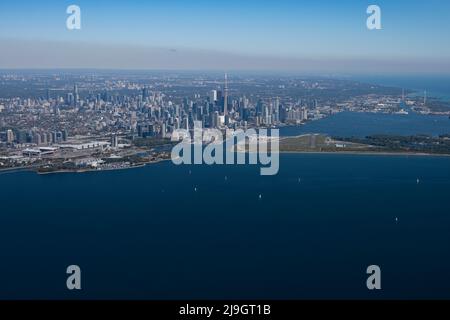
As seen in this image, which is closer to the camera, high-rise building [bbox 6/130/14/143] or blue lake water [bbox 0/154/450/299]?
blue lake water [bbox 0/154/450/299]

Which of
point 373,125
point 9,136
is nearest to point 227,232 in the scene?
point 9,136

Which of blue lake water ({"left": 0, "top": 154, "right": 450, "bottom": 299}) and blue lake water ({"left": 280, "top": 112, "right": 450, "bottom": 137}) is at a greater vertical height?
blue lake water ({"left": 280, "top": 112, "right": 450, "bottom": 137})

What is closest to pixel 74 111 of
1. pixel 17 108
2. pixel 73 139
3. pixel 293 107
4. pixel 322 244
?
pixel 17 108

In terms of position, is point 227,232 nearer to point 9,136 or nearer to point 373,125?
point 9,136

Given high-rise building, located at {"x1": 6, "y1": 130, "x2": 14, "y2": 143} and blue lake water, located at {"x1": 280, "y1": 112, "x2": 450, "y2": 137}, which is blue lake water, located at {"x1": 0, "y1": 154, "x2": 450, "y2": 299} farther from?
blue lake water, located at {"x1": 280, "y1": 112, "x2": 450, "y2": 137}

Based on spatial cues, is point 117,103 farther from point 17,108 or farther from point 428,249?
point 428,249

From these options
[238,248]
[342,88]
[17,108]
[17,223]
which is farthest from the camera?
[342,88]

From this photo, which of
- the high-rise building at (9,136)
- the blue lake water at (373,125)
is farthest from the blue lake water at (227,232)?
the blue lake water at (373,125)

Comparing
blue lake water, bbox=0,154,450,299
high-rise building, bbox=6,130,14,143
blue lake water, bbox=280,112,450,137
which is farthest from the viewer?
blue lake water, bbox=280,112,450,137

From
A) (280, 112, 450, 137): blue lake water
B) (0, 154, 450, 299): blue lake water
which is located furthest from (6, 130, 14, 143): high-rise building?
(280, 112, 450, 137): blue lake water
